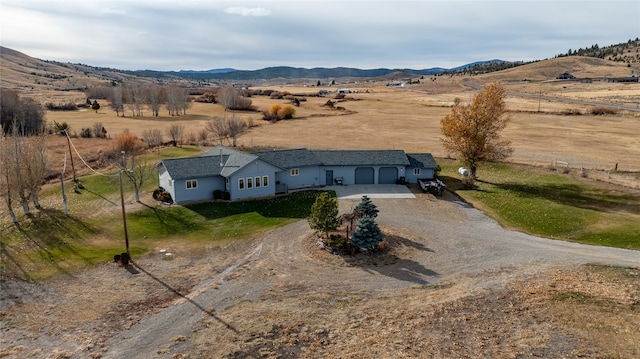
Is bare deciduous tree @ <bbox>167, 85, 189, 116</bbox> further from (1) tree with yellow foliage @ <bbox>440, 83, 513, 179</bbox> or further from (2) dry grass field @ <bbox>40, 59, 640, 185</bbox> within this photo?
(1) tree with yellow foliage @ <bbox>440, 83, 513, 179</bbox>

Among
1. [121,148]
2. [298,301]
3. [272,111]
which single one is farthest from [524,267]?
[272,111]

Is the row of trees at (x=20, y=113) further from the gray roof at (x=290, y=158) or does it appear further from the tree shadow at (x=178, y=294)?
the tree shadow at (x=178, y=294)

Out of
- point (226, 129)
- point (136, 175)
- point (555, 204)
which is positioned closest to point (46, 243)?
point (136, 175)

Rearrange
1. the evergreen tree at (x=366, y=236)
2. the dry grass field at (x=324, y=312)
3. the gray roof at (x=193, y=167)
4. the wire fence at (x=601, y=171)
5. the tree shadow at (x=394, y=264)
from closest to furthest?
the dry grass field at (x=324, y=312) < the tree shadow at (x=394, y=264) < the evergreen tree at (x=366, y=236) < the gray roof at (x=193, y=167) < the wire fence at (x=601, y=171)

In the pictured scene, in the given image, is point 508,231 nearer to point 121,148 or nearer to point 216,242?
point 216,242

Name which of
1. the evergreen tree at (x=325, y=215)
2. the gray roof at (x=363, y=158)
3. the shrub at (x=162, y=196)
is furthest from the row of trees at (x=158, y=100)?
the evergreen tree at (x=325, y=215)
